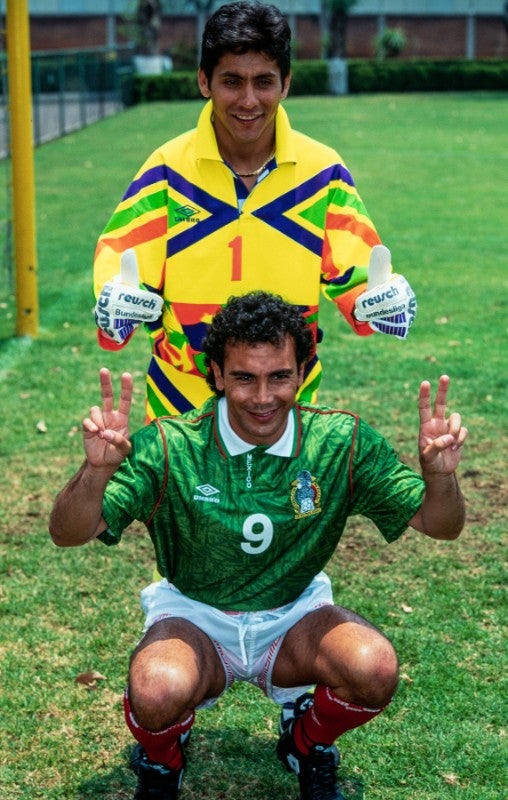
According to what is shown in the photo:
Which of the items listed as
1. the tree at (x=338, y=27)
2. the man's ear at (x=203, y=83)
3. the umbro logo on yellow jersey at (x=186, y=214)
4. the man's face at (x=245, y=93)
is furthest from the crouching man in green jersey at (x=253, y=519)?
the tree at (x=338, y=27)

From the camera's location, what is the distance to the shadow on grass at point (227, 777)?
3.88 metres

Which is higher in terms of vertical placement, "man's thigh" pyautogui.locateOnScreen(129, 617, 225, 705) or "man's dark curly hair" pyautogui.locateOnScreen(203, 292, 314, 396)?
"man's dark curly hair" pyautogui.locateOnScreen(203, 292, 314, 396)

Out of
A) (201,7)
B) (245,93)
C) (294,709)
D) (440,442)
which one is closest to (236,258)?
(245,93)

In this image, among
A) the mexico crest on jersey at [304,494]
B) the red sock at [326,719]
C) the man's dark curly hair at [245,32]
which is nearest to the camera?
the red sock at [326,719]

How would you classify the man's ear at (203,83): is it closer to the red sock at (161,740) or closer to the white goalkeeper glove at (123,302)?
the white goalkeeper glove at (123,302)

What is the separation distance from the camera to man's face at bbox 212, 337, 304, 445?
359 cm

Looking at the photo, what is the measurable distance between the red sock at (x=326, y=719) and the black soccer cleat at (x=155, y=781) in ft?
1.26

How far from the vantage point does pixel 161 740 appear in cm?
354

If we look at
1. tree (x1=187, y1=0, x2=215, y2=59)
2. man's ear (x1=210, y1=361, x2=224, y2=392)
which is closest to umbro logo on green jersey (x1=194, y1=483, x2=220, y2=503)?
man's ear (x1=210, y1=361, x2=224, y2=392)

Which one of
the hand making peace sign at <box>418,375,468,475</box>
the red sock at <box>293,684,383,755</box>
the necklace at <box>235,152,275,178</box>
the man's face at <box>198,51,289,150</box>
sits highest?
the man's face at <box>198,51,289,150</box>

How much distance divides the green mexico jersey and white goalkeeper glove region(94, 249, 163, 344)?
39 centimetres

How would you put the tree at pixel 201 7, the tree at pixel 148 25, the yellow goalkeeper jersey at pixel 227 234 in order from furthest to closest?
the tree at pixel 201 7 < the tree at pixel 148 25 < the yellow goalkeeper jersey at pixel 227 234

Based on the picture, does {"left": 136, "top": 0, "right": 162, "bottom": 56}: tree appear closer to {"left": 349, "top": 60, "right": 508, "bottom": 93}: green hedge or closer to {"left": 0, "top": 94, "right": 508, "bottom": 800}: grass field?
{"left": 349, "top": 60, "right": 508, "bottom": 93}: green hedge

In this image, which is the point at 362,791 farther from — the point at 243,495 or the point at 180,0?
the point at 180,0
